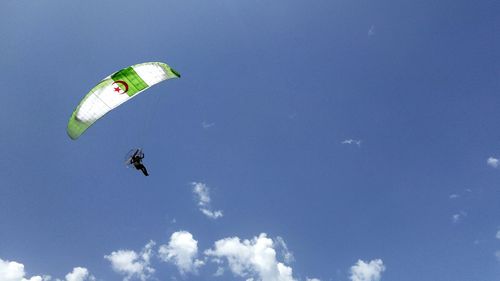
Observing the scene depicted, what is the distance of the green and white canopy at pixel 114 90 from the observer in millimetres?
35156

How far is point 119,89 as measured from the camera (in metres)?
36.2

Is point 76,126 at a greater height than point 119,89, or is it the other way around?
point 119,89

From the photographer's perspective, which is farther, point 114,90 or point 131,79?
point 114,90

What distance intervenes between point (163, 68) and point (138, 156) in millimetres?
7786

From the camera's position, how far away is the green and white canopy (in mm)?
35156

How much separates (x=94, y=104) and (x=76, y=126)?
90.3 inches

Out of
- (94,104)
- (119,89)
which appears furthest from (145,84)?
(94,104)

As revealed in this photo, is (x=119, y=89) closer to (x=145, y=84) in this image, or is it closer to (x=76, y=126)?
(x=145, y=84)

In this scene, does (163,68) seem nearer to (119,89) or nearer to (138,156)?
(119,89)

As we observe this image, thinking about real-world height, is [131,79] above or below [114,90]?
above

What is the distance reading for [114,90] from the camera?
36125 mm

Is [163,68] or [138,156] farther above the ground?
[163,68]

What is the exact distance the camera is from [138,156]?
37594mm

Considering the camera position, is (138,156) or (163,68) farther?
(138,156)
